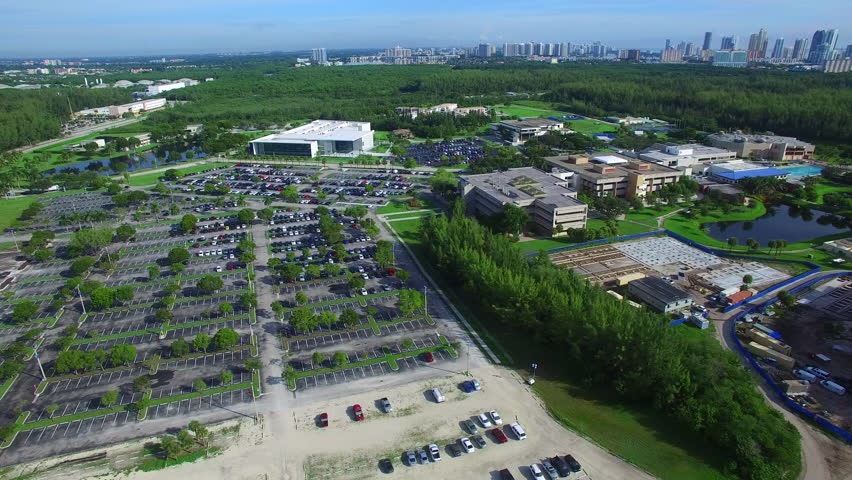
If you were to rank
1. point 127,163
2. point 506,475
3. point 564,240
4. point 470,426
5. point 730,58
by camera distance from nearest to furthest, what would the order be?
point 506,475 → point 470,426 → point 564,240 → point 127,163 → point 730,58

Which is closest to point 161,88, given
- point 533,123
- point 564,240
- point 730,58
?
point 533,123

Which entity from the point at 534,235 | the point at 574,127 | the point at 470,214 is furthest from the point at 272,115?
the point at 534,235

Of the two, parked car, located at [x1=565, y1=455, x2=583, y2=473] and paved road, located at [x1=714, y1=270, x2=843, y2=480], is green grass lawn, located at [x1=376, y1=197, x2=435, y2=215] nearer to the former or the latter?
paved road, located at [x1=714, y1=270, x2=843, y2=480]

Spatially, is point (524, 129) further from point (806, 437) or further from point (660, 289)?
point (806, 437)

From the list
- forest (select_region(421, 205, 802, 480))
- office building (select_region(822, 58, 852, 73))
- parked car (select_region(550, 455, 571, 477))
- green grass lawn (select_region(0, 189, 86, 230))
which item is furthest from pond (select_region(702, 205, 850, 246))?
office building (select_region(822, 58, 852, 73))

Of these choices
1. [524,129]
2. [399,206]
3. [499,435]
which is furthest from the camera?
[524,129]
